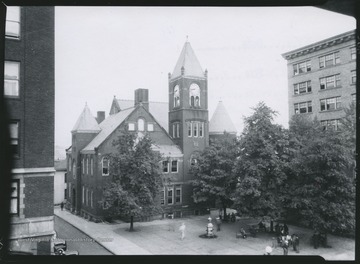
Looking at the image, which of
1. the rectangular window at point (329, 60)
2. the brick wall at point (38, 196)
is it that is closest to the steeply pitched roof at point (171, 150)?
the rectangular window at point (329, 60)

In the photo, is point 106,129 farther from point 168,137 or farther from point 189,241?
point 189,241

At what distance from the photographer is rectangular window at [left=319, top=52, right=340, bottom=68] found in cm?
2968

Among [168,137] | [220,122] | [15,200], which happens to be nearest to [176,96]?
[168,137]

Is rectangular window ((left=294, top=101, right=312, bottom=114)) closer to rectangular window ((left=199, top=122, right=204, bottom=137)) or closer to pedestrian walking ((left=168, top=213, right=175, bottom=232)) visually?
rectangular window ((left=199, top=122, right=204, bottom=137))

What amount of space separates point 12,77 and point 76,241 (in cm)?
1346

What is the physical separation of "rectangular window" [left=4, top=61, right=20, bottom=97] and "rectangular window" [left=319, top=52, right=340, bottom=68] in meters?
27.5

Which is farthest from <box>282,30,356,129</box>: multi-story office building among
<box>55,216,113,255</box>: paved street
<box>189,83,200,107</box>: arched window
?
<box>55,216,113,255</box>: paved street

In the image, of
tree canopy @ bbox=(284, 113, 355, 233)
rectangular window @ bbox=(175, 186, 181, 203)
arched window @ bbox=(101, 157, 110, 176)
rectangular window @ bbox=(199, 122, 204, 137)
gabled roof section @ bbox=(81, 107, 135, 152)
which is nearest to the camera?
tree canopy @ bbox=(284, 113, 355, 233)

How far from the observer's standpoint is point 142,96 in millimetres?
36500

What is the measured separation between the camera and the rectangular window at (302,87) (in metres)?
32.9

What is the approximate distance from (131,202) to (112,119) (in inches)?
576
